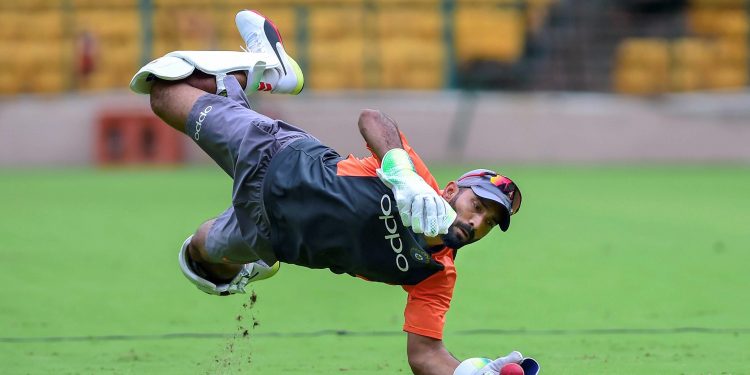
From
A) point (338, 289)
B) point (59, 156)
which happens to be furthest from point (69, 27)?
point (338, 289)

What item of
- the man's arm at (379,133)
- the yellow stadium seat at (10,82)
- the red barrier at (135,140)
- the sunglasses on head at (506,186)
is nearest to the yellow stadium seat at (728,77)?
the red barrier at (135,140)

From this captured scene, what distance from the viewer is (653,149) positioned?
835 inches

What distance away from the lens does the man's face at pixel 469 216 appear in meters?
5.56

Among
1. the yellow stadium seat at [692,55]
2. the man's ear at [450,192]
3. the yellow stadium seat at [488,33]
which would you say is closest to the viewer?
the man's ear at [450,192]

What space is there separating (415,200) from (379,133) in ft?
1.82

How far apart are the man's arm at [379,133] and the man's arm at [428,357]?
82 cm

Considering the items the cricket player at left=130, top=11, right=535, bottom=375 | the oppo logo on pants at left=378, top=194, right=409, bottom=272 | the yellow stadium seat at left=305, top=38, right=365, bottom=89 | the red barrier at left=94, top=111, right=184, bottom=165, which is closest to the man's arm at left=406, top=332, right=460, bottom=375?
the cricket player at left=130, top=11, right=535, bottom=375

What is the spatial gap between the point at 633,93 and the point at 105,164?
28.9 feet

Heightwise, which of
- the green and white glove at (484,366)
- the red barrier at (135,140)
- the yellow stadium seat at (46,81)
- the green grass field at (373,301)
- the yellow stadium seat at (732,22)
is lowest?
the red barrier at (135,140)

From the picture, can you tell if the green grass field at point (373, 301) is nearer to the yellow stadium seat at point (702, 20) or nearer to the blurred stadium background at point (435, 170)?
the blurred stadium background at point (435, 170)

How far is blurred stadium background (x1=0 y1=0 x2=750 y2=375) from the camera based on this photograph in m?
7.29

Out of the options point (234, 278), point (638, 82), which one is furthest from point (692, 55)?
point (234, 278)

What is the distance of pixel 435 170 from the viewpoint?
1905 centimetres

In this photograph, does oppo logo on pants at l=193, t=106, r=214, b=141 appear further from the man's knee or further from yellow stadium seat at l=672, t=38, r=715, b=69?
yellow stadium seat at l=672, t=38, r=715, b=69
